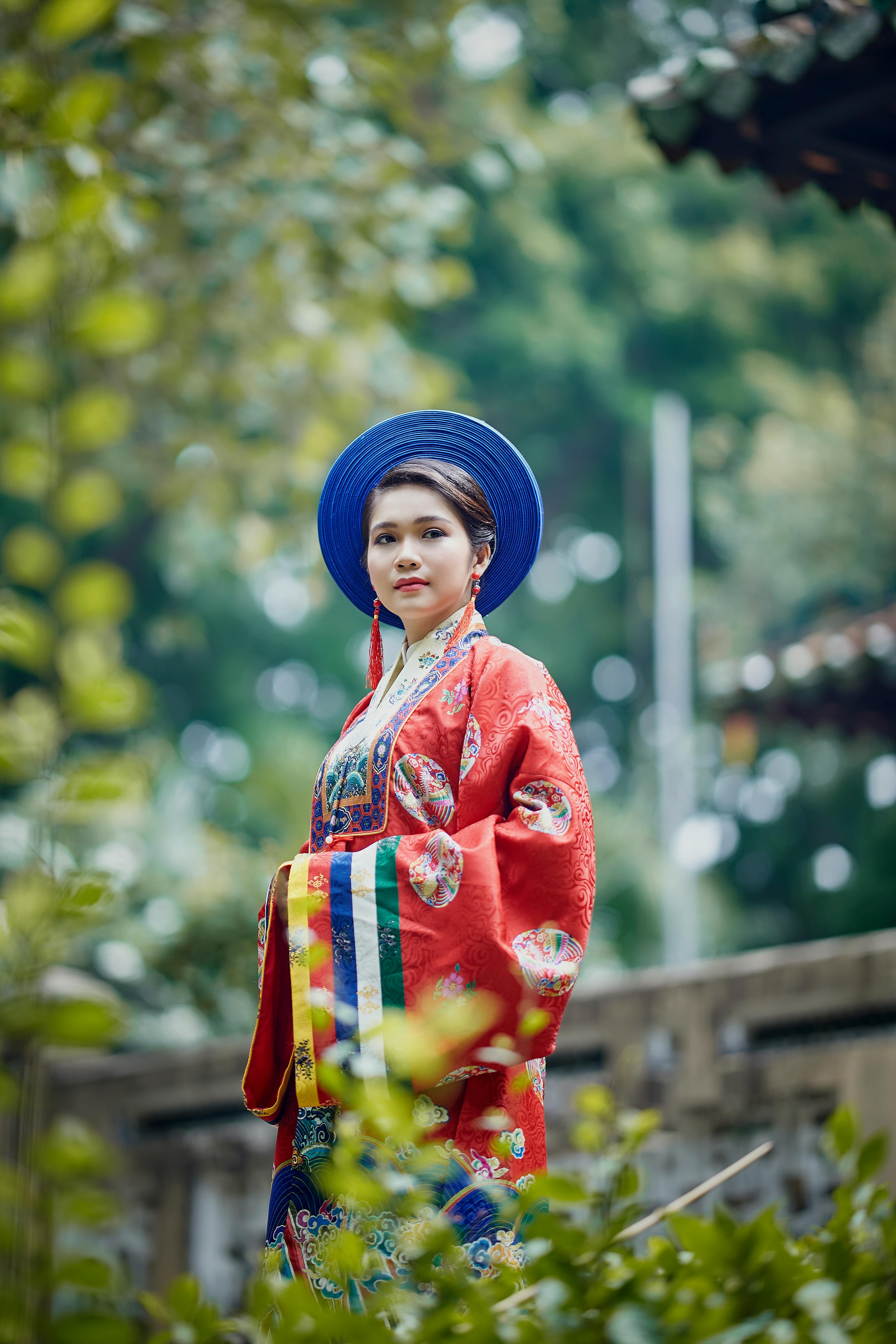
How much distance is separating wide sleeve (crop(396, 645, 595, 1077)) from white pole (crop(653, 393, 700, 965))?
12.3m

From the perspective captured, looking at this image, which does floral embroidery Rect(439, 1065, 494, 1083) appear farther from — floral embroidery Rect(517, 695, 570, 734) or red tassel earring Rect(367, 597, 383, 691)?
red tassel earring Rect(367, 597, 383, 691)

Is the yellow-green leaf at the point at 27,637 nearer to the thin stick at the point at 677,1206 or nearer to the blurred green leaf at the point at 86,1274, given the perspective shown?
the blurred green leaf at the point at 86,1274

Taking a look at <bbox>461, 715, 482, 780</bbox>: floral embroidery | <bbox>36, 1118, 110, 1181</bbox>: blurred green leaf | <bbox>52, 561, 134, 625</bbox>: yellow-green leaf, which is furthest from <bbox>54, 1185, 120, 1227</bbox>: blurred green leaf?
<bbox>461, 715, 482, 780</bbox>: floral embroidery

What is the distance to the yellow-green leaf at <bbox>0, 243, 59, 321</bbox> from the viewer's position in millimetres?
782

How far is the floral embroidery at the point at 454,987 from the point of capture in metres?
1.86

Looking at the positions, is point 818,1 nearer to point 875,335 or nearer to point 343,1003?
point 343,1003

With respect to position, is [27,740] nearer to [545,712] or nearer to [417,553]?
[545,712]

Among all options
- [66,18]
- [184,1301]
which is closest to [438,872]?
[184,1301]

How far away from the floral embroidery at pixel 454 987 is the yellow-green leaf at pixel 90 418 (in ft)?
3.96

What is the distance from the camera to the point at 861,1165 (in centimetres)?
121

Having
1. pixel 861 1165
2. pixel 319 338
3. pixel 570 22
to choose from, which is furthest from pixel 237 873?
pixel 570 22

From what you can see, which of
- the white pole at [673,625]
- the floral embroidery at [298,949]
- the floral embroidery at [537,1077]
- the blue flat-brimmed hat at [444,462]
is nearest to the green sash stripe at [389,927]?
the floral embroidery at [298,949]

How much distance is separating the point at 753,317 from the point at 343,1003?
52.4ft

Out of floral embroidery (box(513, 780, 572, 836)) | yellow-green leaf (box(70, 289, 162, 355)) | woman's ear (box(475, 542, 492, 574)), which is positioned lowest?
floral embroidery (box(513, 780, 572, 836))
